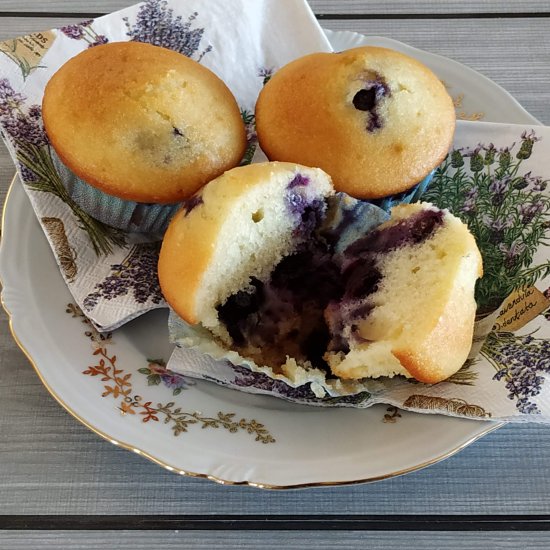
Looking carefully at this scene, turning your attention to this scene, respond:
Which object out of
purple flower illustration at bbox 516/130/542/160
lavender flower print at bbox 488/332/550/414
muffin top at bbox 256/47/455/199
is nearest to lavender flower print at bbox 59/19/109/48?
muffin top at bbox 256/47/455/199

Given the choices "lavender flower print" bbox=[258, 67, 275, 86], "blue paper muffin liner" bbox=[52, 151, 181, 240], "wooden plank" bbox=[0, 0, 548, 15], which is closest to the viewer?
"blue paper muffin liner" bbox=[52, 151, 181, 240]

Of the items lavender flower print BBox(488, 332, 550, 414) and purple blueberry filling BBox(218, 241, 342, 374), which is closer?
lavender flower print BBox(488, 332, 550, 414)

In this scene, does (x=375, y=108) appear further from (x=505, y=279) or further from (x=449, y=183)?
(x=505, y=279)

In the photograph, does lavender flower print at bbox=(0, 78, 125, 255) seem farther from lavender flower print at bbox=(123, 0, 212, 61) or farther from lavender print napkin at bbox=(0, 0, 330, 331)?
lavender flower print at bbox=(123, 0, 212, 61)

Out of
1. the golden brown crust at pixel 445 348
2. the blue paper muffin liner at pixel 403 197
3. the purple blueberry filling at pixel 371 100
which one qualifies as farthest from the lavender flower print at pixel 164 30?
the golden brown crust at pixel 445 348

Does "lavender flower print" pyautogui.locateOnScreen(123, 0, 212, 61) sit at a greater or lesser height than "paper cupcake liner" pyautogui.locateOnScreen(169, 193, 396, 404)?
greater

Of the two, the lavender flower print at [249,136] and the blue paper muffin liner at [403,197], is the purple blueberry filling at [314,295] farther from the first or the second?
the lavender flower print at [249,136]

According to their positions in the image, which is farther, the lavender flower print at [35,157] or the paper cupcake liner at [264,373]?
the lavender flower print at [35,157]
